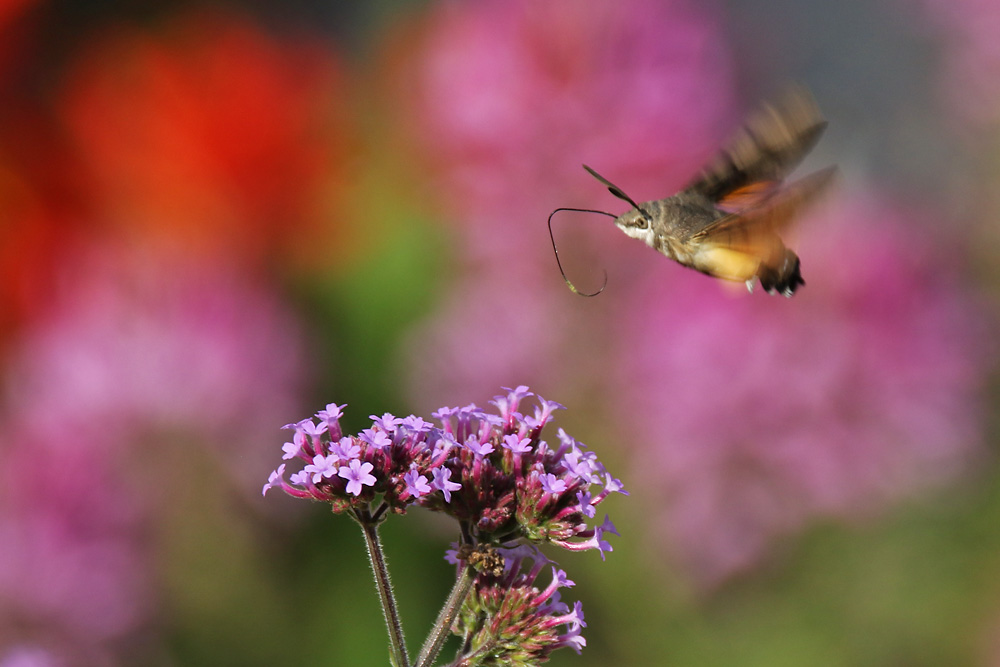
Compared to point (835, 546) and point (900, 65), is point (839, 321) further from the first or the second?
point (900, 65)

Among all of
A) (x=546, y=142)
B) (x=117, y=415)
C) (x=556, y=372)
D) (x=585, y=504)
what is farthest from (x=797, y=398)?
(x=117, y=415)

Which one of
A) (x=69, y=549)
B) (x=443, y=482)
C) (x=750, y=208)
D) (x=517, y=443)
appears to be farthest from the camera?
(x=69, y=549)

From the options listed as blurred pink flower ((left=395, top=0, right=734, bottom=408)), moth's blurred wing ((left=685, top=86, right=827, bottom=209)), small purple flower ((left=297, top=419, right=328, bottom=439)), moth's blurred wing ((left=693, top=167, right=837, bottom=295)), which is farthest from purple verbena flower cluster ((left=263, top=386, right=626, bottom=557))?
blurred pink flower ((left=395, top=0, right=734, bottom=408))

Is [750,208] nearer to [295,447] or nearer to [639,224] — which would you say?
[639,224]

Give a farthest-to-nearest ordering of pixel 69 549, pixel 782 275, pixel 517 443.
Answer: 1. pixel 69 549
2. pixel 782 275
3. pixel 517 443

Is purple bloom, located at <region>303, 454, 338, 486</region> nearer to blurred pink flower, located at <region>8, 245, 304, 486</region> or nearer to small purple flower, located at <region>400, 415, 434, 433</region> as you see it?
small purple flower, located at <region>400, 415, 434, 433</region>

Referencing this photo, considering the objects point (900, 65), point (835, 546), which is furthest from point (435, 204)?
point (900, 65)

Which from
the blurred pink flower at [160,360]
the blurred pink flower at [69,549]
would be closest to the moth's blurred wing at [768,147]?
the blurred pink flower at [160,360]

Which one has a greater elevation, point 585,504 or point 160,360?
point 160,360
